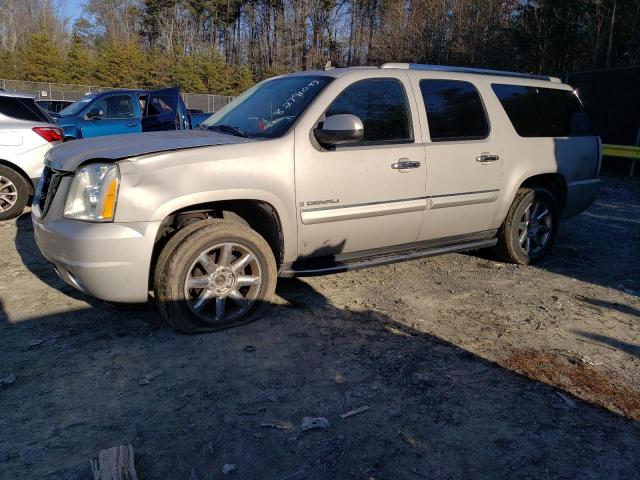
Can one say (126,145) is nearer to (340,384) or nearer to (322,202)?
(322,202)

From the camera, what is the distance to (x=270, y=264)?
3.69 m

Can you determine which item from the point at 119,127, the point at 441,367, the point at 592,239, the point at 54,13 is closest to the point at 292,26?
the point at 54,13

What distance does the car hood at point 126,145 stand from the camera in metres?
3.25

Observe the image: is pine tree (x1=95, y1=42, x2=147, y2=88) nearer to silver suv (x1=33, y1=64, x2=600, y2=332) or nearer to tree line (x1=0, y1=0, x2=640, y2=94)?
tree line (x1=0, y1=0, x2=640, y2=94)

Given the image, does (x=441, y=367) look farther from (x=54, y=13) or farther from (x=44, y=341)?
(x=54, y=13)

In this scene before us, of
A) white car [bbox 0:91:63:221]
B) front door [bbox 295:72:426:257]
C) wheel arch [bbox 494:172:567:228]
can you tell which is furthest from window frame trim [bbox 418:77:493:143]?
white car [bbox 0:91:63:221]

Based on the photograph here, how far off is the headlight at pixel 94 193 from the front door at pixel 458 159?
8.14 feet

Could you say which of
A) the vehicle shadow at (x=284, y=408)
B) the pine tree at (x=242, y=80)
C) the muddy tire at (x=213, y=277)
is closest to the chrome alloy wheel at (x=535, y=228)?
the vehicle shadow at (x=284, y=408)

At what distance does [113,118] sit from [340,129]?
8.21 m

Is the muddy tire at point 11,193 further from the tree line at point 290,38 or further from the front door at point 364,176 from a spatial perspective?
the tree line at point 290,38

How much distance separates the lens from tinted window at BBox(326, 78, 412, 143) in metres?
3.98

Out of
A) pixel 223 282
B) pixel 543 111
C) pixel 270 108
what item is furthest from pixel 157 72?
pixel 223 282

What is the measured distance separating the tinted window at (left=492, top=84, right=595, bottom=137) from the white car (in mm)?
5805

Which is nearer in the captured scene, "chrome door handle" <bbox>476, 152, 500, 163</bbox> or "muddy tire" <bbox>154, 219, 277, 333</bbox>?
"muddy tire" <bbox>154, 219, 277, 333</bbox>
